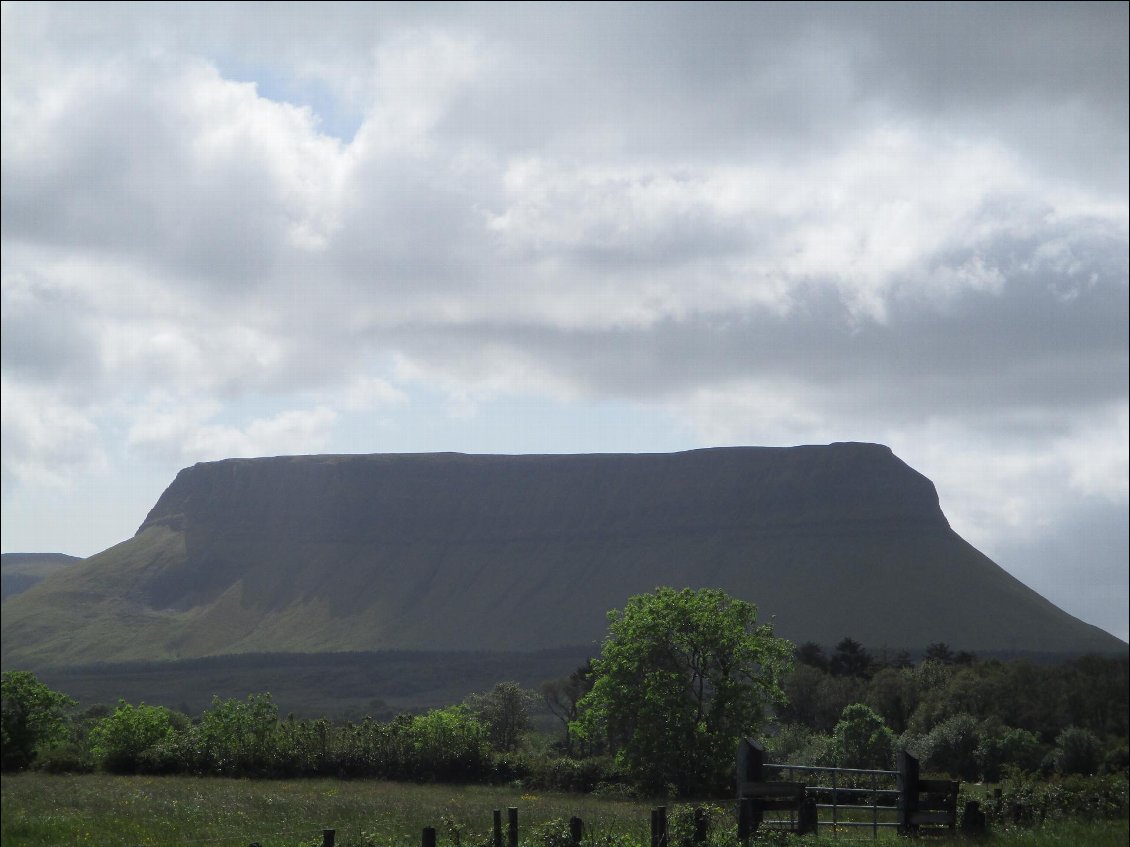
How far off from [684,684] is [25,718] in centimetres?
2523

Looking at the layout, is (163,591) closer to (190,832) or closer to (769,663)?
(769,663)

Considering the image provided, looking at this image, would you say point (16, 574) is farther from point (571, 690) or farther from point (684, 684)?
point (571, 690)

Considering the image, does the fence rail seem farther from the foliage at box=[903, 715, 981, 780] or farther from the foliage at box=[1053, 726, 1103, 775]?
the foliage at box=[1053, 726, 1103, 775]

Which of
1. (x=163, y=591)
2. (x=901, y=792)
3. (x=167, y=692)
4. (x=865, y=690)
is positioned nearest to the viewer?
(x=901, y=792)

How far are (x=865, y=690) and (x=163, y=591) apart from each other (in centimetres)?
13139

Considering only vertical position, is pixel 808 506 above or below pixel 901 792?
above

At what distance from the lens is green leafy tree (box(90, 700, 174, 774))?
1679 inches

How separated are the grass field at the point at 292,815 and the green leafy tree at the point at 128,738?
10.7 ft

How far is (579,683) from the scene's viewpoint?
3226 inches

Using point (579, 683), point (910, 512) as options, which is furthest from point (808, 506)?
point (579, 683)

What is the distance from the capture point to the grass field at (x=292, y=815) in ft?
67.4

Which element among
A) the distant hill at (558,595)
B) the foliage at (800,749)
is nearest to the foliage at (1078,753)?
the foliage at (800,749)

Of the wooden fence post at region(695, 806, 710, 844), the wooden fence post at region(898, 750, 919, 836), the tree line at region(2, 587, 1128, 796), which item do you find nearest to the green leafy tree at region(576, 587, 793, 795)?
the tree line at region(2, 587, 1128, 796)

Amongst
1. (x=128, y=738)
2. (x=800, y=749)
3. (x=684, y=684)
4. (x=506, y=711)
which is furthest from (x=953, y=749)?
(x=128, y=738)
